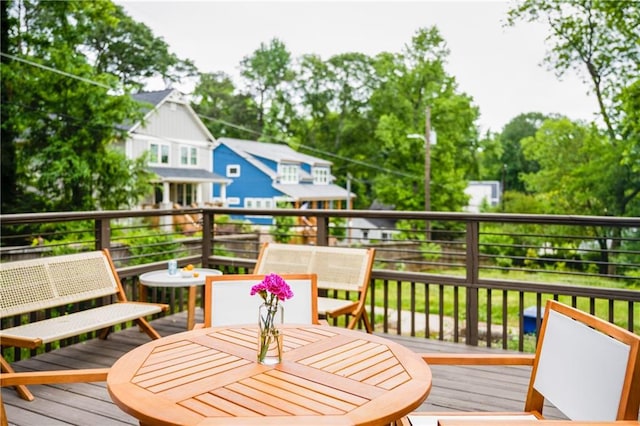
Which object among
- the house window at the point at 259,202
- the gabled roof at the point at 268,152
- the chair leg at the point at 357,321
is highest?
the gabled roof at the point at 268,152

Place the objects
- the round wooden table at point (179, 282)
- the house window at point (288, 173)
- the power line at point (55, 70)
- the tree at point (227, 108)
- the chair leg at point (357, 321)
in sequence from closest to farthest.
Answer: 1. the chair leg at point (357, 321)
2. the round wooden table at point (179, 282)
3. the power line at point (55, 70)
4. the house window at point (288, 173)
5. the tree at point (227, 108)

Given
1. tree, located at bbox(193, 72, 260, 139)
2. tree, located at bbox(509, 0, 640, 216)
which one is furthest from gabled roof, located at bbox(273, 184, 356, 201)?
tree, located at bbox(509, 0, 640, 216)

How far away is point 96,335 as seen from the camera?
4.45 m

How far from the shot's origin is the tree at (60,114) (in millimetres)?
12883

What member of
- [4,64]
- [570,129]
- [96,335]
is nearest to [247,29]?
[4,64]

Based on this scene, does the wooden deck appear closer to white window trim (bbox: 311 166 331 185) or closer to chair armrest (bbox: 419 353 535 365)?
chair armrest (bbox: 419 353 535 365)

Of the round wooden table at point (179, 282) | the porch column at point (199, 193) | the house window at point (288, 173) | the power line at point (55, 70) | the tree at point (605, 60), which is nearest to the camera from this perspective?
the round wooden table at point (179, 282)

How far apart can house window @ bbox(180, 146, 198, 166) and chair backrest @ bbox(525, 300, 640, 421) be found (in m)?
18.0

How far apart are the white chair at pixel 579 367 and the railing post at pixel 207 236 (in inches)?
149

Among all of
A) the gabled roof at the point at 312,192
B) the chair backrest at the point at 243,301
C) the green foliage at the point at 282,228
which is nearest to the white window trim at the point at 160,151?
the gabled roof at the point at 312,192

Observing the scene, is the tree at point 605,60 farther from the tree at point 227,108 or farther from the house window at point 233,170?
the tree at point 227,108

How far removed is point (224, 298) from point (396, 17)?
19838mm

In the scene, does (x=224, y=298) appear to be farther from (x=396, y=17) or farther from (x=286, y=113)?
(x=286, y=113)

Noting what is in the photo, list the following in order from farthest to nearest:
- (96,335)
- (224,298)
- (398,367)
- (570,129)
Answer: (570,129) → (96,335) → (224,298) → (398,367)
